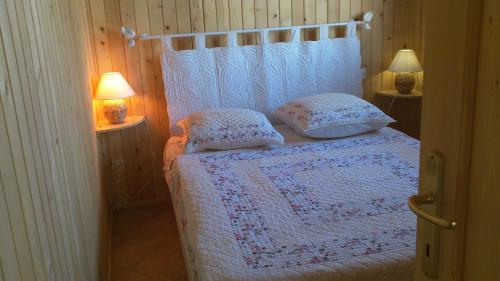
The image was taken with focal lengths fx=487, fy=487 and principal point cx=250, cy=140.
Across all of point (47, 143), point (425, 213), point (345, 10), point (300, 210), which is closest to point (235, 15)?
point (345, 10)

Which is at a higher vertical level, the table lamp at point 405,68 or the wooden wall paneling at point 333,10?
the wooden wall paneling at point 333,10

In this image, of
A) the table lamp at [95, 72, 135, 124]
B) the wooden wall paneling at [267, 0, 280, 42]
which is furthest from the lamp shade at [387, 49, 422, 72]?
the table lamp at [95, 72, 135, 124]

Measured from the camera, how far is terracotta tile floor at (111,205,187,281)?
2560mm

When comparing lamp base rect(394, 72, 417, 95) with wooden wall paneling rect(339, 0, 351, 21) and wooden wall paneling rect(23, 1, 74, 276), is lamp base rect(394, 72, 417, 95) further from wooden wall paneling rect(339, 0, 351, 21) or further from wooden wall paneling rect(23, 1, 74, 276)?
wooden wall paneling rect(23, 1, 74, 276)

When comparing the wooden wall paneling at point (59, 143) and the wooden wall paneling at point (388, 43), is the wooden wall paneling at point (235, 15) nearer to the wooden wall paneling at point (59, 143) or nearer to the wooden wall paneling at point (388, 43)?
the wooden wall paneling at point (388, 43)

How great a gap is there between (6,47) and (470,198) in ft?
2.68

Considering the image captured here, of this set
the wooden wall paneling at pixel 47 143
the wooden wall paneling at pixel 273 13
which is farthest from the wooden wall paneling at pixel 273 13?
the wooden wall paneling at pixel 47 143

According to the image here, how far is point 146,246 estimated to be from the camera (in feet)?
9.37

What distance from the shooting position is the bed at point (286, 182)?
159 centimetres

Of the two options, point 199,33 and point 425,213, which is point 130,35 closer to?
point 199,33

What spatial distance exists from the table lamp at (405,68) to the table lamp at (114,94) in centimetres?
182

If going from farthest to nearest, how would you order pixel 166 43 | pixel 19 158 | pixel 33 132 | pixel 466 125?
pixel 166 43 < pixel 33 132 < pixel 19 158 < pixel 466 125

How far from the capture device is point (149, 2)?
3119 mm

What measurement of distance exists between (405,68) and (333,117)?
0.80 meters
